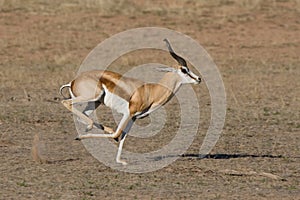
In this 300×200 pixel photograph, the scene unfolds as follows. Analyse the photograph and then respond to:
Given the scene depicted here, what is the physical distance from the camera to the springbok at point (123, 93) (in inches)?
398

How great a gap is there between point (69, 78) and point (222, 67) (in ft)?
13.9

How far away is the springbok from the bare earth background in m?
0.51

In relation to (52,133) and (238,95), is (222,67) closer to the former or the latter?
(238,95)

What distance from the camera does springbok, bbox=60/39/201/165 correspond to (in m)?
10.1

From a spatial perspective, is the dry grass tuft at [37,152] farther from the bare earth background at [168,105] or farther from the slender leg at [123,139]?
the slender leg at [123,139]

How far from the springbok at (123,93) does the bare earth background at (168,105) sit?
0.51m

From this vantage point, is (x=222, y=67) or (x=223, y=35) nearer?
(x=222, y=67)

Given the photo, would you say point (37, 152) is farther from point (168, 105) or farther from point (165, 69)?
point (168, 105)

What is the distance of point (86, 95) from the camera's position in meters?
10.3

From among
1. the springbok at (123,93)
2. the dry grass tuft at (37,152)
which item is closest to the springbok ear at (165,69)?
the springbok at (123,93)

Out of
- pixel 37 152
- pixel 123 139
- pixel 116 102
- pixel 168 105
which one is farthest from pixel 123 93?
pixel 168 105

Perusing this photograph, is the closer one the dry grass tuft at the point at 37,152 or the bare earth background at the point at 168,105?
the bare earth background at the point at 168,105

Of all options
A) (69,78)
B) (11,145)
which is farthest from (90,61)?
(11,145)

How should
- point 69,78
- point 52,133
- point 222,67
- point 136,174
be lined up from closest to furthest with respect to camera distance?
point 136,174 → point 52,133 → point 69,78 → point 222,67
